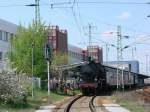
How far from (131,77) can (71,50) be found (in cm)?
6131

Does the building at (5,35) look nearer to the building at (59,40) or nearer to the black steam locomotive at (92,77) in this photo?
the black steam locomotive at (92,77)

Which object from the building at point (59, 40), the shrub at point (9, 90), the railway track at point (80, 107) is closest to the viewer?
the railway track at point (80, 107)

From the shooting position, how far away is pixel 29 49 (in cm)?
6147

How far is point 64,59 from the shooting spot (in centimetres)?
10250

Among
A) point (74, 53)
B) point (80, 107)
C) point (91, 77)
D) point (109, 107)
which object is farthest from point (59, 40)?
point (109, 107)

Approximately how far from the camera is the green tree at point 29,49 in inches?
2349

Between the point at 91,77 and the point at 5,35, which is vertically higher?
the point at 5,35

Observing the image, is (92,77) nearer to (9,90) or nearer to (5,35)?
(9,90)

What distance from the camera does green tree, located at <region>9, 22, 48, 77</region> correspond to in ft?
196

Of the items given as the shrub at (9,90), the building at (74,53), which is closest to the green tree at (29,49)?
the shrub at (9,90)

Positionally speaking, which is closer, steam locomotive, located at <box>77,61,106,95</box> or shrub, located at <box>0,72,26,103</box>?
shrub, located at <box>0,72,26,103</box>

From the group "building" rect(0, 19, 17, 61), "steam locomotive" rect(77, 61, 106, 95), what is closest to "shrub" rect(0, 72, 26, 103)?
"steam locomotive" rect(77, 61, 106, 95)

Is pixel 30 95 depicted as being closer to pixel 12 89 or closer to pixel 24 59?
pixel 12 89

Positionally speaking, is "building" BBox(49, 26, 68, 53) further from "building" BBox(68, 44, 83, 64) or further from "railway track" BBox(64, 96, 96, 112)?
"railway track" BBox(64, 96, 96, 112)
